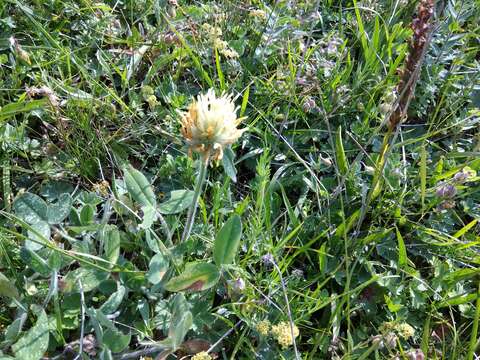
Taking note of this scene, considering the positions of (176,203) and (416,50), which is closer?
(416,50)

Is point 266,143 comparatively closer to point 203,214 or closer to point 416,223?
point 203,214

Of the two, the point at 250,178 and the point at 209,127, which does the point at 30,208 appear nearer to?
the point at 209,127

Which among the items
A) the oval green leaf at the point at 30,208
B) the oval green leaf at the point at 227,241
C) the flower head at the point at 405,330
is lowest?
the flower head at the point at 405,330

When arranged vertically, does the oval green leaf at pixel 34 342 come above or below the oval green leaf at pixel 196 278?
below

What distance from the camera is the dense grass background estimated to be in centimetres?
168

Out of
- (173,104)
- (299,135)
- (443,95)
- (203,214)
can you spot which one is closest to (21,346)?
(203,214)

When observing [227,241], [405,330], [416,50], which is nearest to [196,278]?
[227,241]

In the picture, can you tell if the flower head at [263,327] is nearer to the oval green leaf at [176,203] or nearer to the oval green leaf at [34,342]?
the oval green leaf at [176,203]

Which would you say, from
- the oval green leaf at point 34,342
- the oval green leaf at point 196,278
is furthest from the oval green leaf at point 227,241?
the oval green leaf at point 34,342

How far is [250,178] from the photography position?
7.45 ft

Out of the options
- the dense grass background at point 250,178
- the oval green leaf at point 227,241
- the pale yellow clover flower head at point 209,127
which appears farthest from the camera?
the dense grass background at point 250,178

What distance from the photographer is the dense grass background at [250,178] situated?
5.50ft

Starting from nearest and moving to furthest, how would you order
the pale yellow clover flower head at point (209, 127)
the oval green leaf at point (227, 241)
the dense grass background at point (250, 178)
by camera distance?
the pale yellow clover flower head at point (209, 127) < the oval green leaf at point (227, 241) < the dense grass background at point (250, 178)

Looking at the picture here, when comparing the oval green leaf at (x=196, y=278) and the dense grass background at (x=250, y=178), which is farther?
the dense grass background at (x=250, y=178)
